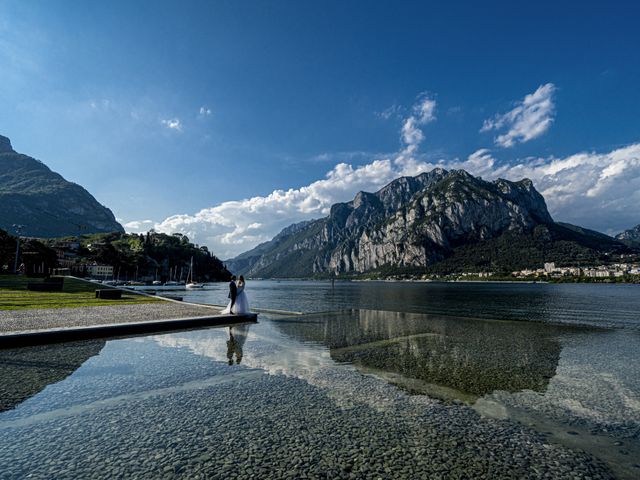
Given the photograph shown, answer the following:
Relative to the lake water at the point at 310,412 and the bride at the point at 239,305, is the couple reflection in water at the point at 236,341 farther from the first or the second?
the bride at the point at 239,305

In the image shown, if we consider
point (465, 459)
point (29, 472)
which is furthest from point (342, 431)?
point (29, 472)

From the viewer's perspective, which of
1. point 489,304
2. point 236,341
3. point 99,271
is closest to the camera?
point 236,341

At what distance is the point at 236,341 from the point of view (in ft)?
60.5

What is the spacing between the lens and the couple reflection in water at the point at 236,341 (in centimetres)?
1463

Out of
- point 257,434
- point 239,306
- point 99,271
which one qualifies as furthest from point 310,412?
point 99,271

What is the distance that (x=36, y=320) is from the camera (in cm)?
1897

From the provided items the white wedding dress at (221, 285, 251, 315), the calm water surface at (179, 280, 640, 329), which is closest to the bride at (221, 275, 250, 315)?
the white wedding dress at (221, 285, 251, 315)

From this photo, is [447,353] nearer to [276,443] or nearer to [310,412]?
[310,412]

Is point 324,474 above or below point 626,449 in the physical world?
above

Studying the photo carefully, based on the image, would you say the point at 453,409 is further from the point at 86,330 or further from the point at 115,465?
the point at 86,330

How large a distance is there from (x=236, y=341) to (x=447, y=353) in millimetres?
11109

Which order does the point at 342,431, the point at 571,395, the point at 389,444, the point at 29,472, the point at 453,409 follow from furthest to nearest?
the point at 571,395 → the point at 453,409 → the point at 342,431 → the point at 389,444 → the point at 29,472

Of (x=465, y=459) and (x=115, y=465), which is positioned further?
(x=465, y=459)

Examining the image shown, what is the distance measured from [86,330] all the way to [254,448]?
14.9 m
